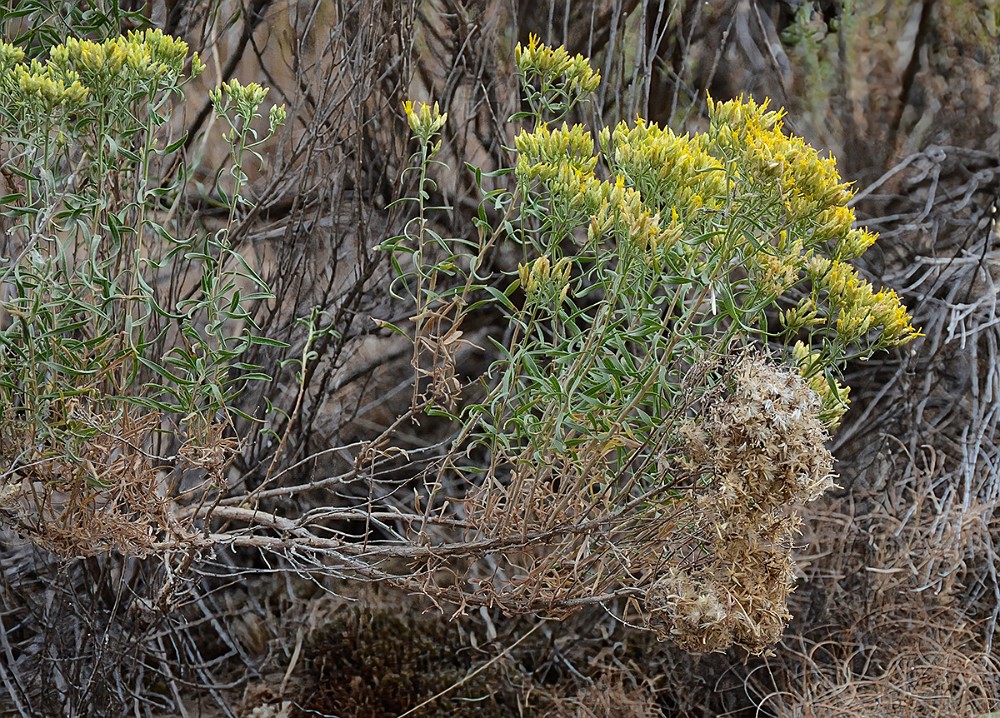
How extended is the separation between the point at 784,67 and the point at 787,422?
193 centimetres

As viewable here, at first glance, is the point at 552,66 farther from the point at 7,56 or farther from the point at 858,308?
the point at 7,56

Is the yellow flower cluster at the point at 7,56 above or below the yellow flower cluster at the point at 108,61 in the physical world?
below

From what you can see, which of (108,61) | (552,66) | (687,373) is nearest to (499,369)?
(687,373)

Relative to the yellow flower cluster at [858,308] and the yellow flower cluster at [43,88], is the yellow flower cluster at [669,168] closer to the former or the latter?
the yellow flower cluster at [858,308]

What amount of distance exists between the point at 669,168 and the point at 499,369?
590mm

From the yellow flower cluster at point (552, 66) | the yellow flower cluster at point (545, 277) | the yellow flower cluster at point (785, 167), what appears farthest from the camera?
the yellow flower cluster at point (552, 66)

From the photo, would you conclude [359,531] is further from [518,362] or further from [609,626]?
[518,362]

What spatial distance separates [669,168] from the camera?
117cm

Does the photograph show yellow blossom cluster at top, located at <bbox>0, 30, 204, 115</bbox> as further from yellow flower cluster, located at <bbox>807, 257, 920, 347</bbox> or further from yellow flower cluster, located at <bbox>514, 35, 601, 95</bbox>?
yellow flower cluster, located at <bbox>807, 257, 920, 347</bbox>

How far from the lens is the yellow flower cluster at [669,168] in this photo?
3.83 feet

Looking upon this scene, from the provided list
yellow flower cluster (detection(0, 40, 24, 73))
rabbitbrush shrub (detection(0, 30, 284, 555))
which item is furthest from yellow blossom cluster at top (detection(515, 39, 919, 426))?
yellow flower cluster (detection(0, 40, 24, 73))

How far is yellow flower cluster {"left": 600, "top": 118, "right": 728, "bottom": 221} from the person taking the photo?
1.17 meters

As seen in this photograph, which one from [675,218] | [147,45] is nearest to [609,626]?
[675,218]

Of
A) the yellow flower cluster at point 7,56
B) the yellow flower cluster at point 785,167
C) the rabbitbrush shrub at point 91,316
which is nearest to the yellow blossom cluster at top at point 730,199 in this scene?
the yellow flower cluster at point 785,167
